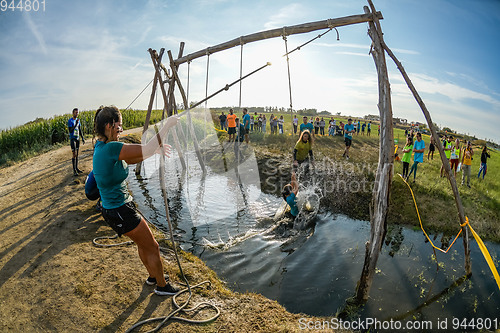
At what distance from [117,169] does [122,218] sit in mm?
602

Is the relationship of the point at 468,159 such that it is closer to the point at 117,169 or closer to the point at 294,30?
the point at 294,30

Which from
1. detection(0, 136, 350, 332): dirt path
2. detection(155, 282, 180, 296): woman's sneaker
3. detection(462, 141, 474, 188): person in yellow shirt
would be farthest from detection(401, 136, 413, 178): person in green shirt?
detection(155, 282, 180, 296): woman's sneaker

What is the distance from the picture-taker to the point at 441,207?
8117 millimetres

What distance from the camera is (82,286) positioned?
3.66m

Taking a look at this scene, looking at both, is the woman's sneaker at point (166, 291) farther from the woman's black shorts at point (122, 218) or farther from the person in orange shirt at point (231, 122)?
the person in orange shirt at point (231, 122)

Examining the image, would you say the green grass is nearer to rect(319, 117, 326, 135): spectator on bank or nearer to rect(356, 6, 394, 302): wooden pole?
rect(356, 6, 394, 302): wooden pole

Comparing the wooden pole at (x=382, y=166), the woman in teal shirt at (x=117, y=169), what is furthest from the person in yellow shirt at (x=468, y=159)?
the woman in teal shirt at (x=117, y=169)

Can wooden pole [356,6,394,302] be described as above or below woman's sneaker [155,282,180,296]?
above

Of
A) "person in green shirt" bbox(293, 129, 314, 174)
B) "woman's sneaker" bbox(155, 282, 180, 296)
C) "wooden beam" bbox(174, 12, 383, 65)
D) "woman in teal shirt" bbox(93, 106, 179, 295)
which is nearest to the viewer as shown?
"woman in teal shirt" bbox(93, 106, 179, 295)

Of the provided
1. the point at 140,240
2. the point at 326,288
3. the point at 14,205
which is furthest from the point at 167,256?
the point at 14,205

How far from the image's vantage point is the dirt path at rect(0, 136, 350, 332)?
318 centimetres

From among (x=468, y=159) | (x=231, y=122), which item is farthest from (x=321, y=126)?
(x=468, y=159)

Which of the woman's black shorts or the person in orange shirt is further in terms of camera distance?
the person in orange shirt

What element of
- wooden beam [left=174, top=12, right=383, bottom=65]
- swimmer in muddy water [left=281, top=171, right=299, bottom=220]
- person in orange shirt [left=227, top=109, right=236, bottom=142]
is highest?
wooden beam [left=174, top=12, right=383, bottom=65]
